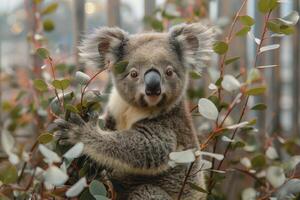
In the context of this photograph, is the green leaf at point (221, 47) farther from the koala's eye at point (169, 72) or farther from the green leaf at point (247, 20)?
the koala's eye at point (169, 72)

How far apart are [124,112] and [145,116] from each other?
13 centimetres

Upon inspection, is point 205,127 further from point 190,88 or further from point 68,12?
point 68,12

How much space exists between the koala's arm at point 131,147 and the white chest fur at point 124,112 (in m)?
0.09

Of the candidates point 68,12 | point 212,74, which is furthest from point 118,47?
point 68,12

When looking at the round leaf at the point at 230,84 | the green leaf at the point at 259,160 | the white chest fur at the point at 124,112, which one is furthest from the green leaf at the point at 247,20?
the green leaf at the point at 259,160

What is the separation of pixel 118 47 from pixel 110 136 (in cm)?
45

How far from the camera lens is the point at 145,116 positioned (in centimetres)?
230

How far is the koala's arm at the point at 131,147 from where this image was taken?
6.66ft

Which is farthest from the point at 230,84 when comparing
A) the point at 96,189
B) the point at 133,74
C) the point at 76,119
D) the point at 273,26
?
the point at 133,74

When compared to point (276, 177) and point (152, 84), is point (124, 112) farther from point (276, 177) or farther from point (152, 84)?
point (276, 177)

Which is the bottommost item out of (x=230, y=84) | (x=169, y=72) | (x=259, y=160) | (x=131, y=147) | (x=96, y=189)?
(x=259, y=160)

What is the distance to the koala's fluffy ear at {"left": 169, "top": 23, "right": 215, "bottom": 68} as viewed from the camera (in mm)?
2385

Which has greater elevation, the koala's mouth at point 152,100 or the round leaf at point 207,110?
the round leaf at point 207,110

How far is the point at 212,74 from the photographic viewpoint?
192 centimetres
